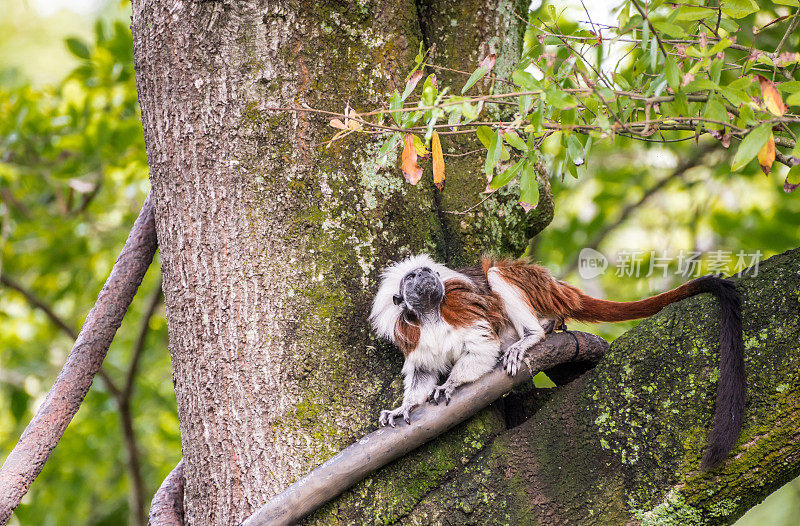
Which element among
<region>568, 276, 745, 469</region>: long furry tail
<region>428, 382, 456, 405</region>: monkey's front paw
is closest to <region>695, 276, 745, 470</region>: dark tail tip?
<region>568, 276, 745, 469</region>: long furry tail

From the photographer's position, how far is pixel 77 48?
13.3ft

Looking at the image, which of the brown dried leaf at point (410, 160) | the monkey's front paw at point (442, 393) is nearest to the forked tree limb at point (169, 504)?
the monkey's front paw at point (442, 393)

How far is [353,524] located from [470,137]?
142 centimetres

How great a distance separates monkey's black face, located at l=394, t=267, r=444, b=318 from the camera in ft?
7.81

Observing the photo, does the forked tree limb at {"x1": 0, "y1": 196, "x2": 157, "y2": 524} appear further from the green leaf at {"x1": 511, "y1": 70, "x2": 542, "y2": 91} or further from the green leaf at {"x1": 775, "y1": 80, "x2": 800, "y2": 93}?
the green leaf at {"x1": 775, "y1": 80, "x2": 800, "y2": 93}

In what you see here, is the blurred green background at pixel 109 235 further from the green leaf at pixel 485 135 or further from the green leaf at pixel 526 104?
the green leaf at pixel 526 104

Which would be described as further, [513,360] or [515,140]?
[513,360]

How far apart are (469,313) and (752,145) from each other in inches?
49.3

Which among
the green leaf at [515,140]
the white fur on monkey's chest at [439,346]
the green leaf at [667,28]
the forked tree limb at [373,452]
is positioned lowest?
the forked tree limb at [373,452]

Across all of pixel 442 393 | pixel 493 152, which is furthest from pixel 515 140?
pixel 442 393

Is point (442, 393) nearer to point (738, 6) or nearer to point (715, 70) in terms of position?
point (715, 70)

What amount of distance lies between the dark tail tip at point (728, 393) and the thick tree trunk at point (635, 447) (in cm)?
3

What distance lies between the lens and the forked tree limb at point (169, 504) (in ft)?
7.92

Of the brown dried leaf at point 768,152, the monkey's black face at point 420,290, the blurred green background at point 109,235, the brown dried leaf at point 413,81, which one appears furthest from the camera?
the blurred green background at point 109,235
